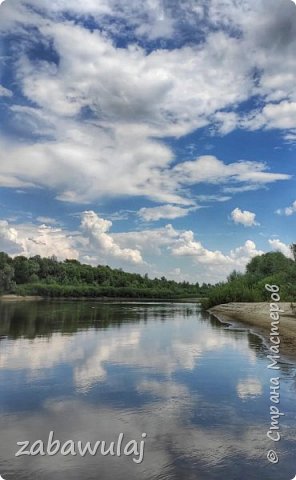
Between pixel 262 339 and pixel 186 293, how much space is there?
10323 centimetres

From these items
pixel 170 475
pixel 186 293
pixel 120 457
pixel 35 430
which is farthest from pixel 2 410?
pixel 186 293

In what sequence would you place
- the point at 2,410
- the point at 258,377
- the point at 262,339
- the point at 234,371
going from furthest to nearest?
1. the point at 262,339
2. the point at 234,371
3. the point at 258,377
4. the point at 2,410

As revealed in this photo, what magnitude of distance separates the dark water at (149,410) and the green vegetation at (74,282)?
246 ft

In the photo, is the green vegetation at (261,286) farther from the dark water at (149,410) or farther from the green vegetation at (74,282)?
the green vegetation at (74,282)

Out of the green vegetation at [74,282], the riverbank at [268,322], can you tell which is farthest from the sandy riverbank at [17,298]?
the riverbank at [268,322]

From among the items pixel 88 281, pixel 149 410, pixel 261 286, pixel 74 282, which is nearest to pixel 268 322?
pixel 261 286

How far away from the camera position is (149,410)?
32.1 ft

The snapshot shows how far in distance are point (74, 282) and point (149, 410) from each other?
102402 mm

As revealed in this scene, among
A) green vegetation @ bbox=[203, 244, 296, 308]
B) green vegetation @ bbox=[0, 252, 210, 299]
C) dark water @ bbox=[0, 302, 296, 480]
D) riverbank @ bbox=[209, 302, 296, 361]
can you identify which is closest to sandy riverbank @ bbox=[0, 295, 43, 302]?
green vegetation @ bbox=[0, 252, 210, 299]

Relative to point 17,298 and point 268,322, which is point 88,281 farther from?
point 268,322

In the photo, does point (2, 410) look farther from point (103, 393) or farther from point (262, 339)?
point (262, 339)

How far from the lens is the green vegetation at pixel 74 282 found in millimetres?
95019

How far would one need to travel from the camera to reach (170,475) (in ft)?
21.7

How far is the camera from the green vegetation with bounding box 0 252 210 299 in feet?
312
